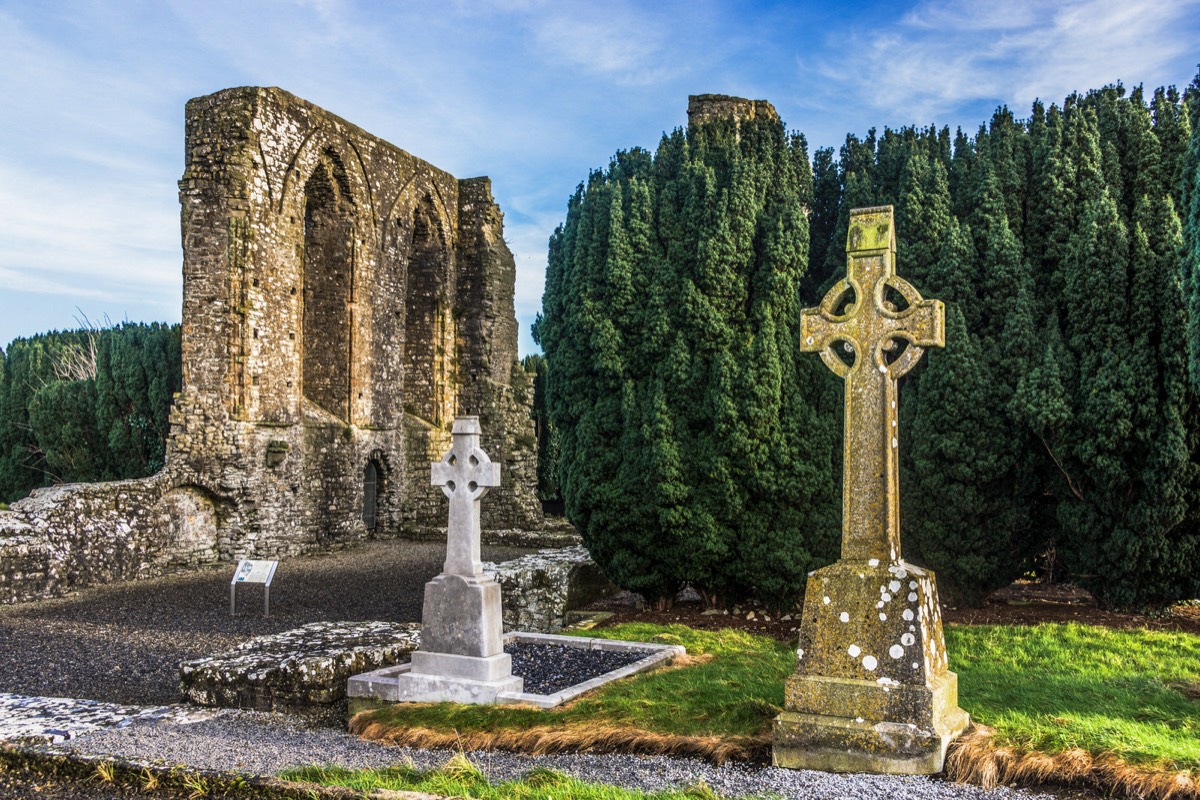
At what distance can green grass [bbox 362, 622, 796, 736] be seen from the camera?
5.36 meters

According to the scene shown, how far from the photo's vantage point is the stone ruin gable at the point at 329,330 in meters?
16.7

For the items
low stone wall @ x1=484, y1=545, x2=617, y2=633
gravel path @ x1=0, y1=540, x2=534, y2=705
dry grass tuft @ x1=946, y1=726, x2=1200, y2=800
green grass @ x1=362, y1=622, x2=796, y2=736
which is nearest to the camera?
dry grass tuft @ x1=946, y1=726, x2=1200, y2=800

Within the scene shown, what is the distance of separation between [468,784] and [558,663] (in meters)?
3.00

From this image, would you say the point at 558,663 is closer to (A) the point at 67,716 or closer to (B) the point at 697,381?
(A) the point at 67,716

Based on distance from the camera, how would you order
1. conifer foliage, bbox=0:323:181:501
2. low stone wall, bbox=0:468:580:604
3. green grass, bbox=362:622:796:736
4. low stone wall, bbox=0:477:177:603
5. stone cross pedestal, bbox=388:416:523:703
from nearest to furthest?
1. green grass, bbox=362:622:796:736
2. stone cross pedestal, bbox=388:416:523:703
3. low stone wall, bbox=0:477:177:603
4. low stone wall, bbox=0:468:580:604
5. conifer foliage, bbox=0:323:181:501

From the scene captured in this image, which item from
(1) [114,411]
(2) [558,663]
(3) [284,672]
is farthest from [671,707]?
(1) [114,411]

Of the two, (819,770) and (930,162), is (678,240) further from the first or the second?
(819,770)

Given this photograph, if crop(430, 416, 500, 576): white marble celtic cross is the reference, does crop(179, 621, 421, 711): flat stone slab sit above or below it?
below

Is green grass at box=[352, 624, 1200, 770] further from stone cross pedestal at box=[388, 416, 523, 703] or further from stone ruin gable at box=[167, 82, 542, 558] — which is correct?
stone ruin gable at box=[167, 82, 542, 558]

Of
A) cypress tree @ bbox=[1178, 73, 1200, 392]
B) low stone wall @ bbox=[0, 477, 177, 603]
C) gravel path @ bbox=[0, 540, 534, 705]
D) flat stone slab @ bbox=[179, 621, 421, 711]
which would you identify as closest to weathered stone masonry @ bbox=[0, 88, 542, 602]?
low stone wall @ bbox=[0, 477, 177, 603]

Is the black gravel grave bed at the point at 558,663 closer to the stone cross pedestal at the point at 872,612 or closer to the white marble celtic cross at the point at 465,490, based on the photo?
the white marble celtic cross at the point at 465,490

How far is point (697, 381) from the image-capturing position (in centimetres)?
1000

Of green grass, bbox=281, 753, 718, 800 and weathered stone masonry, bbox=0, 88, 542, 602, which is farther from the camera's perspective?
weathered stone masonry, bbox=0, 88, 542, 602

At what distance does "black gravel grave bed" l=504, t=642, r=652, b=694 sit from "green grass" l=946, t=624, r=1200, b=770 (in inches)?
94.8
